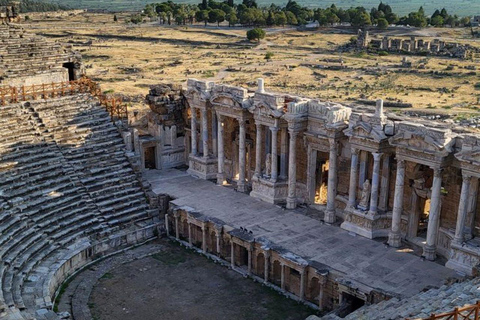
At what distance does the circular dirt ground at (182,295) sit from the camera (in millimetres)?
21922

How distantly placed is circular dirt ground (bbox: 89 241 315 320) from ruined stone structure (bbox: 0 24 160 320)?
6.39ft

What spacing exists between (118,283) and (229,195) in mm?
8040

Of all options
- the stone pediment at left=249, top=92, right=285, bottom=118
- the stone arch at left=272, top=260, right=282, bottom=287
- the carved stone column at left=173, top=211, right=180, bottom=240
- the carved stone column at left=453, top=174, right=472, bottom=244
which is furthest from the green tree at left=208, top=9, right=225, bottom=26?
the carved stone column at left=453, top=174, right=472, bottom=244

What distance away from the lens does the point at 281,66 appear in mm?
74375

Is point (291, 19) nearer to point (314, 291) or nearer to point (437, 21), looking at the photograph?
point (437, 21)

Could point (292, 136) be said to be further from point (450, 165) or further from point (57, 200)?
point (57, 200)


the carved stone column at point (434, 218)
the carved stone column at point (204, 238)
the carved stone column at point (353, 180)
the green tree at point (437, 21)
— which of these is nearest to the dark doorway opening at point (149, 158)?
the carved stone column at point (204, 238)

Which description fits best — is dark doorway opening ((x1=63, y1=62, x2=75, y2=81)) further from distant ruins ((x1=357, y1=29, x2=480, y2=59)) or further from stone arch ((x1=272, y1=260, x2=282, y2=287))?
distant ruins ((x1=357, y1=29, x2=480, y2=59))

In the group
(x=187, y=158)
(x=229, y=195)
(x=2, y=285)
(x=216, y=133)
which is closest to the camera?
(x=2, y=285)

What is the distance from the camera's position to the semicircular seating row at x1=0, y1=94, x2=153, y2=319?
22641 millimetres

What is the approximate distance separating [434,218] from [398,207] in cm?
154

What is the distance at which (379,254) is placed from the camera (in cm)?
2361

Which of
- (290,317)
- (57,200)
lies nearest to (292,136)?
(290,317)

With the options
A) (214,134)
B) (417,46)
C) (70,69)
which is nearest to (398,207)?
(214,134)
